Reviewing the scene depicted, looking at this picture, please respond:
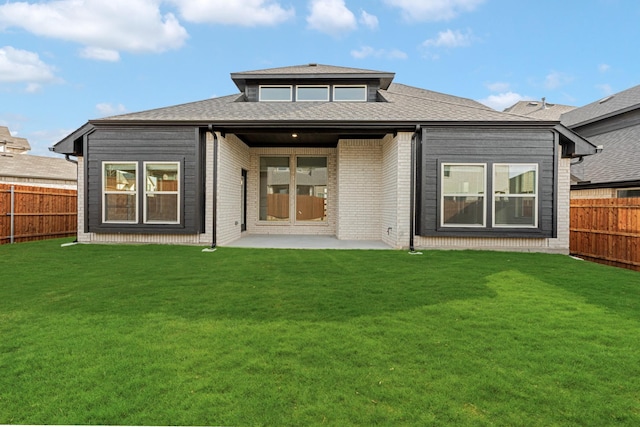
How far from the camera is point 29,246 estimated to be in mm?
8656

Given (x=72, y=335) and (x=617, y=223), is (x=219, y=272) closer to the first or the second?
(x=72, y=335)

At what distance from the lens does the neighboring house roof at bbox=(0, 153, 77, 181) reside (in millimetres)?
18691

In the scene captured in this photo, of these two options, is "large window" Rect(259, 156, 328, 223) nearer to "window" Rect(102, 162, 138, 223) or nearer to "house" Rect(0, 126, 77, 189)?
"window" Rect(102, 162, 138, 223)

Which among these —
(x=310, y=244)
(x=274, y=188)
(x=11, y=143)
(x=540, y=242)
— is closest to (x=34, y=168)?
(x=11, y=143)

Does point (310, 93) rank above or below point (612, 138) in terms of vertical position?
above

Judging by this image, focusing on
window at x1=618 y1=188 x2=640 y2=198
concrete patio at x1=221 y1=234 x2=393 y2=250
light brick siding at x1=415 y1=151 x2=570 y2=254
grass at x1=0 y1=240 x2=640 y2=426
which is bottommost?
grass at x1=0 y1=240 x2=640 y2=426

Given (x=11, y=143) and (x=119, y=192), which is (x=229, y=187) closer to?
(x=119, y=192)

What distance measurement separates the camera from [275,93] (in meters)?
11.8

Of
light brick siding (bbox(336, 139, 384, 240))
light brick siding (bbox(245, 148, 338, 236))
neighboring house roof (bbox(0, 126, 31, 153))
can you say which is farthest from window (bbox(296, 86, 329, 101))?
neighboring house roof (bbox(0, 126, 31, 153))

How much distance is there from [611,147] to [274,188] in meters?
13.0

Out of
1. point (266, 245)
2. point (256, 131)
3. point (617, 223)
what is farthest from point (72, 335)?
point (617, 223)

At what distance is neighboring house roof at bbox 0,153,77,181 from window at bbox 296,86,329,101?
1744cm

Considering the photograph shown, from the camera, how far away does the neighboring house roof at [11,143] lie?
89.5 ft

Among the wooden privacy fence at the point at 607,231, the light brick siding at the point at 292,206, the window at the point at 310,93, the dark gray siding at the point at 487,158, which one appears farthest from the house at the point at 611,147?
the window at the point at 310,93
